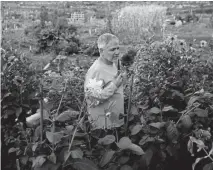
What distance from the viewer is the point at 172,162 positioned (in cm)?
222

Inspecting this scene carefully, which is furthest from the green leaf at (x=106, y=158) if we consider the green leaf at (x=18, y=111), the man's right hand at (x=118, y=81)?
the green leaf at (x=18, y=111)

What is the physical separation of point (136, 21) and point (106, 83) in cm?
1322

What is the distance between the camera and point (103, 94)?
84.4 inches

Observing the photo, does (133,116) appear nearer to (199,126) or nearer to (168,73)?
(199,126)

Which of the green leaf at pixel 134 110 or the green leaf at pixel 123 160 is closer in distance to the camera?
the green leaf at pixel 123 160

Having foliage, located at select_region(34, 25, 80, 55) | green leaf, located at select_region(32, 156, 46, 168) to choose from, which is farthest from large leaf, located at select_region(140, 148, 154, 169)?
foliage, located at select_region(34, 25, 80, 55)

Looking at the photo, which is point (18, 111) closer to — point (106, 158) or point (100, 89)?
point (100, 89)

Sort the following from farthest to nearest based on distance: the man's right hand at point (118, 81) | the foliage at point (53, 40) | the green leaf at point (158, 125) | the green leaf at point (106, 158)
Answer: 1. the foliage at point (53, 40)
2. the man's right hand at point (118, 81)
3. the green leaf at point (158, 125)
4. the green leaf at point (106, 158)

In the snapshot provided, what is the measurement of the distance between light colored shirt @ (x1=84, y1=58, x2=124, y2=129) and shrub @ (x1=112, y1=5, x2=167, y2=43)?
9.45 meters

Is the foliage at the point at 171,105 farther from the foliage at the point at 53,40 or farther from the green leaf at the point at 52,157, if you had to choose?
the foliage at the point at 53,40

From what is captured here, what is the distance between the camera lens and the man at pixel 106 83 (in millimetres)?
2168

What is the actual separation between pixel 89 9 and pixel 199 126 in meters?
16.8

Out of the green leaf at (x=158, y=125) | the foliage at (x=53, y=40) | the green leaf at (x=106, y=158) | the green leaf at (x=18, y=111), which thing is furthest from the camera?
the foliage at (x=53, y=40)

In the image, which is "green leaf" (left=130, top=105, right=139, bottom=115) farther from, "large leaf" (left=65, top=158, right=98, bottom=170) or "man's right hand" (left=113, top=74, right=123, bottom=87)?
"large leaf" (left=65, top=158, right=98, bottom=170)
